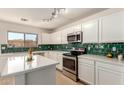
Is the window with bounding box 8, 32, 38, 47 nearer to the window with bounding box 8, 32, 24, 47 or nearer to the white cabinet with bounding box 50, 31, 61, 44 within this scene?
the window with bounding box 8, 32, 24, 47

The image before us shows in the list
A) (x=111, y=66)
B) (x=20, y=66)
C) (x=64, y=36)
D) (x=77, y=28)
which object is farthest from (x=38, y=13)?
(x=111, y=66)

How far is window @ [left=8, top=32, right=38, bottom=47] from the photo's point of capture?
4.83m

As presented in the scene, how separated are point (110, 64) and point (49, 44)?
4422mm

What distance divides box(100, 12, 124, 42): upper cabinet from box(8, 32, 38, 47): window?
3875 millimetres

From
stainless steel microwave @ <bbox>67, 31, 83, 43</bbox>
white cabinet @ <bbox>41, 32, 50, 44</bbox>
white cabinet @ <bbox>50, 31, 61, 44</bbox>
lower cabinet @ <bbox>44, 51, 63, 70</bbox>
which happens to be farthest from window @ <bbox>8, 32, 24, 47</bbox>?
stainless steel microwave @ <bbox>67, 31, 83, 43</bbox>

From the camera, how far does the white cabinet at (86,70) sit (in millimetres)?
2727

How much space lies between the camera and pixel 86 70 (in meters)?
2.92

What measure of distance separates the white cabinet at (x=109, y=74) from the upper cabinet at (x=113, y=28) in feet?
2.16

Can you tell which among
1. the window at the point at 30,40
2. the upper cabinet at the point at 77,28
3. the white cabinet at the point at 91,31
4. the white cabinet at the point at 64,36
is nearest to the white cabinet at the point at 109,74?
the white cabinet at the point at 91,31

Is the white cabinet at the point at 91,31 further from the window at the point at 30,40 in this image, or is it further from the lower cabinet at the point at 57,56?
the window at the point at 30,40

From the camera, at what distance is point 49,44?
6.21 metres
